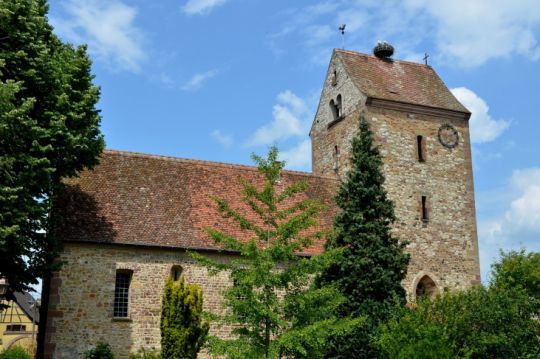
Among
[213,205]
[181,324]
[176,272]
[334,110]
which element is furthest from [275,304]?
[334,110]

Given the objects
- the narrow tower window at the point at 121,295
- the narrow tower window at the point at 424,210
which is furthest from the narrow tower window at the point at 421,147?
the narrow tower window at the point at 121,295

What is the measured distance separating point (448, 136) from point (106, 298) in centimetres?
1779

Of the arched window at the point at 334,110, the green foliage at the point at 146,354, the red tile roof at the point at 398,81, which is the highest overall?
the red tile roof at the point at 398,81

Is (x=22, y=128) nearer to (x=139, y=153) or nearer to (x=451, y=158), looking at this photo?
(x=139, y=153)

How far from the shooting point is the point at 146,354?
20875mm

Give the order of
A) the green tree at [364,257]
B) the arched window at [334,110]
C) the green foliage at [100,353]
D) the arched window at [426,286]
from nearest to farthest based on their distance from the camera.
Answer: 1. the green tree at [364,257]
2. the green foliage at [100,353]
3. the arched window at [426,286]
4. the arched window at [334,110]

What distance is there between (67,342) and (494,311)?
13977 millimetres

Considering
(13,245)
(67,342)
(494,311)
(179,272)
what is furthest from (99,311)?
(494,311)

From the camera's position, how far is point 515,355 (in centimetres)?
1888

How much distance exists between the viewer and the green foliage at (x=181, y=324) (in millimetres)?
19391

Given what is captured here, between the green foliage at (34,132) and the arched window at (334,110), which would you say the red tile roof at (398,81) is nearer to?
the arched window at (334,110)

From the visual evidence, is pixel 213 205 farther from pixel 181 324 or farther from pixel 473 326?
pixel 473 326

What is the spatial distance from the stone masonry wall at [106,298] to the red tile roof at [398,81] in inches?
500

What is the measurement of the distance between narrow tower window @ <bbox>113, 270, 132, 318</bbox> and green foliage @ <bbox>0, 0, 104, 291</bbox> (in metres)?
3.34
